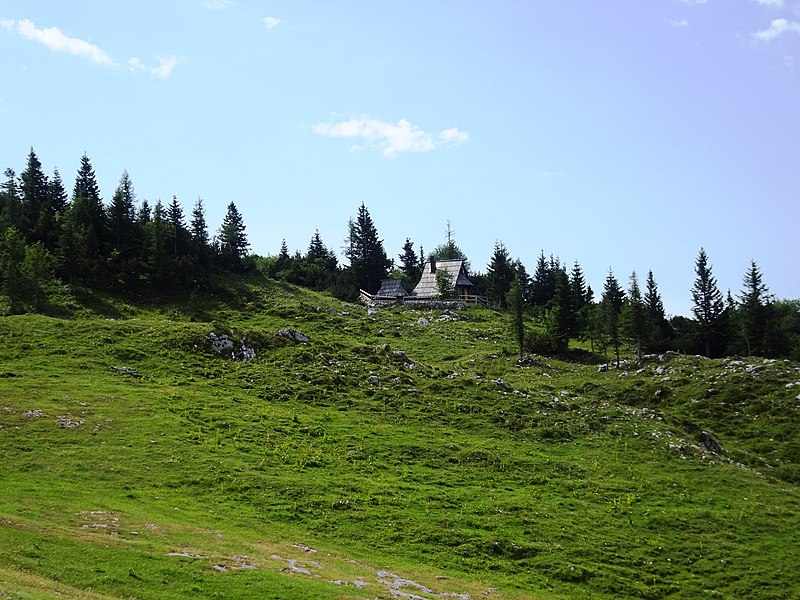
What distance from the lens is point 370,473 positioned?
143ft

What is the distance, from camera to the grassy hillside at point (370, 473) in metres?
28.5

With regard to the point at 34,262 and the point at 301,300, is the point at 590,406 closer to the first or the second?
the point at 301,300

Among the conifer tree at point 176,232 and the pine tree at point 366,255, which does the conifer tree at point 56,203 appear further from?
the pine tree at point 366,255

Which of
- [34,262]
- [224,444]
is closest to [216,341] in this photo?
[224,444]

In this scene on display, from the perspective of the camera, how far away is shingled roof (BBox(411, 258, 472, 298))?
134 metres

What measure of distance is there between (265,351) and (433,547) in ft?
130

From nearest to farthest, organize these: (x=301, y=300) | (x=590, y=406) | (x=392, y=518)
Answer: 1. (x=392, y=518)
2. (x=590, y=406)
3. (x=301, y=300)

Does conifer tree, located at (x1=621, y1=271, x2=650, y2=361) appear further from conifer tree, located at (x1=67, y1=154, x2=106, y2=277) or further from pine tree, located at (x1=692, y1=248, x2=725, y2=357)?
conifer tree, located at (x1=67, y1=154, x2=106, y2=277)

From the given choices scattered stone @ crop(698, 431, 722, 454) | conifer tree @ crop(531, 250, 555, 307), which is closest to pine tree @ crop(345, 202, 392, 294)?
conifer tree @ crop(531, 250, 555, 307)

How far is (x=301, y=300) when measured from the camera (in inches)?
4380

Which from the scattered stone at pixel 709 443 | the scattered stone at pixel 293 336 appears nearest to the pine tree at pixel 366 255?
the scattered stone at pixel 293 336

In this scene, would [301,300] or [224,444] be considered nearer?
[224,444]

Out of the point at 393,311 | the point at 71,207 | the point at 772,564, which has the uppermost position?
the point at 71,207

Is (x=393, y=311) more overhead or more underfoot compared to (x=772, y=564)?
more overhead
